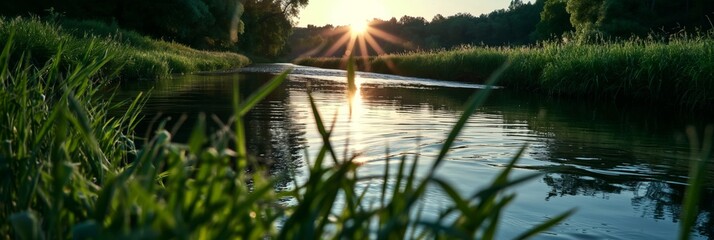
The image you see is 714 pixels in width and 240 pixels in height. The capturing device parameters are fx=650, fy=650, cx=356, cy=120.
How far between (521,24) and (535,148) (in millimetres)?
85528

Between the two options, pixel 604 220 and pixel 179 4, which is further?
pixel 179 4

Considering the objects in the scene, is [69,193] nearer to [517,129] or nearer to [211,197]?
[211,197]

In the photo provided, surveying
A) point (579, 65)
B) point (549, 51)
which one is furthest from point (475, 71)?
point (579, 65)

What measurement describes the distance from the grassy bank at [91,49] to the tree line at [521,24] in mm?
24663

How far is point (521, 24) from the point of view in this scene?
86.4m

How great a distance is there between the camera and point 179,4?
2942 centimetres

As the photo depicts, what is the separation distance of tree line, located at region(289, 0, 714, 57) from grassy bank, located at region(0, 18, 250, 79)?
24663 mm

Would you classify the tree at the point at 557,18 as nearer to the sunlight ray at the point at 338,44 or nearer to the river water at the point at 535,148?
the river water at the point at 535,148

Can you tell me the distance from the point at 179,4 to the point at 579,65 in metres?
22.9

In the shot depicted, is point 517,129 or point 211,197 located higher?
point 211,197

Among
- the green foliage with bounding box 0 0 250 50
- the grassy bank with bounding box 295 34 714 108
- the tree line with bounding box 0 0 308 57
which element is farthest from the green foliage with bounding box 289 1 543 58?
the grassy bank with bounding box 295 34 714 108

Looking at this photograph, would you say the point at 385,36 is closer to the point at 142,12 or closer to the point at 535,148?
the point at 142,12

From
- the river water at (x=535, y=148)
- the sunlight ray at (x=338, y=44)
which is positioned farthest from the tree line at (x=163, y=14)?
the sunlight ray at (x=338, y=44)

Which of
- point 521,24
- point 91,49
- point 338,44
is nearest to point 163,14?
point 91,49
